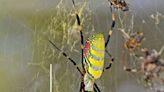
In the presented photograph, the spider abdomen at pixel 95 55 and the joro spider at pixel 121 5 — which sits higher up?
the joro spider at pixel 121 5

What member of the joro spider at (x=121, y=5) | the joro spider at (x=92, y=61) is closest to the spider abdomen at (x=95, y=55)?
the joro spider at (x=92, y=61)

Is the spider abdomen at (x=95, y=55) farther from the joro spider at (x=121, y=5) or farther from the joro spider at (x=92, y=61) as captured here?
the joro spider at (x=121, y=5)

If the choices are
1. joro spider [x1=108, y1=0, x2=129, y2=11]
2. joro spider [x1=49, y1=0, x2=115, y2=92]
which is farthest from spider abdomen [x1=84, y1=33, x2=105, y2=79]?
joro spider [x1=108, y1=0, x2=129, y2=11]

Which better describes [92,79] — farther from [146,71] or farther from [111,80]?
[146,71]

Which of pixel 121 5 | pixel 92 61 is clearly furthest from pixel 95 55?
pixel 121 5

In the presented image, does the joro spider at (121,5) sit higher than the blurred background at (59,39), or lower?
higher

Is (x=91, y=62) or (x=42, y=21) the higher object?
(x=42, y=21)

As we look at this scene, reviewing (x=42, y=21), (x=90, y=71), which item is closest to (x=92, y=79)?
(x=90, y=71)
